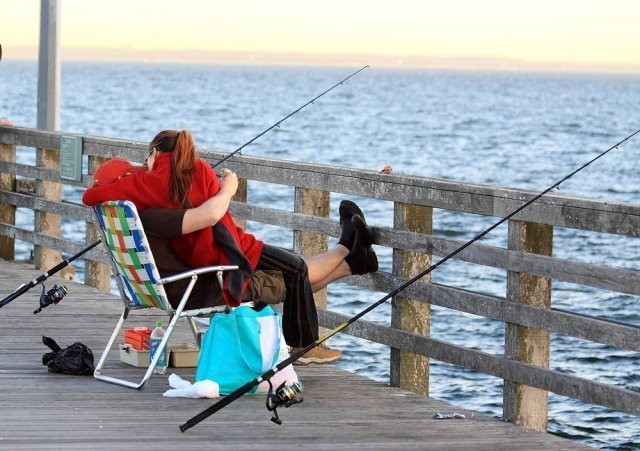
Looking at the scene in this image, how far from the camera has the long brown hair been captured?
584 centimetres

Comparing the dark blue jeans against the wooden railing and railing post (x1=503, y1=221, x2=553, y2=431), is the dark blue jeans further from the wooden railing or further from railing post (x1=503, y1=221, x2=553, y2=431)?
railing post (x1=503, y1=221, x2=553, y2=431)

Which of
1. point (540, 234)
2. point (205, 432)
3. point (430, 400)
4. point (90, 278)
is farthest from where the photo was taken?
point (90, 278)

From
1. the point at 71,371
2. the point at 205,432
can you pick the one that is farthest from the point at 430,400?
the point at 71,371

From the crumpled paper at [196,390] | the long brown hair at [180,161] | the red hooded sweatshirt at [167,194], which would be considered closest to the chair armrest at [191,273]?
the red hooded sweatshirt at [167,194]

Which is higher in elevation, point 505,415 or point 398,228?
point 398,228

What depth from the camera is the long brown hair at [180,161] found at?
19.1 feet

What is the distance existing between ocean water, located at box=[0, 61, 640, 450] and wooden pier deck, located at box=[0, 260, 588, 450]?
182 inches

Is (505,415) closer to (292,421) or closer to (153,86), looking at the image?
(292,421)

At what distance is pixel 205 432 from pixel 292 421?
1.28ft

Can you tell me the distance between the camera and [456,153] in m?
45.6

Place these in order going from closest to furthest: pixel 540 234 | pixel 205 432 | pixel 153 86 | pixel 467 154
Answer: pixel 205 432, pixel 540 234, pixel 467 154, pixel 153 86

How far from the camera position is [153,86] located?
114 m

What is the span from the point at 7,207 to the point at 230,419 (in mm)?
5218

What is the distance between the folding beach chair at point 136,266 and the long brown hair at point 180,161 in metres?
0.23
